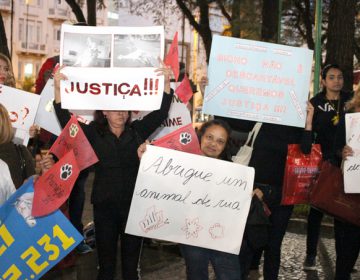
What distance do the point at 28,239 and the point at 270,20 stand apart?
10.5m

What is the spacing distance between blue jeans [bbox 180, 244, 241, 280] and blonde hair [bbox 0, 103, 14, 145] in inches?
55.9

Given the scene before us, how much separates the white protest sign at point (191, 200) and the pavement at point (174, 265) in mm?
1735

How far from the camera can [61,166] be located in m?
3.98

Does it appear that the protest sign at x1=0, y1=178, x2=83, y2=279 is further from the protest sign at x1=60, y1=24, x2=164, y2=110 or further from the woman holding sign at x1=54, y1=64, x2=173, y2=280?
the protest sign at x1=60, y1=24, x2=164, y2=110

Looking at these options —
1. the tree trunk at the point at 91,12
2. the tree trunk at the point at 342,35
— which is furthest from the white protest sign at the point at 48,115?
the tree trunk at the point at 91,12

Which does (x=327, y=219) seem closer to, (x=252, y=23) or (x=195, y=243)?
(x=195, y=243)

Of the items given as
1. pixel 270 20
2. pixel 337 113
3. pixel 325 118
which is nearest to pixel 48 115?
pixel 325 118

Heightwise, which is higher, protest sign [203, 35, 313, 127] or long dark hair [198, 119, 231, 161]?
protest sign [203, 35, 313, 127]

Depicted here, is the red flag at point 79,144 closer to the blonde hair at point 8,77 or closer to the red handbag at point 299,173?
the blonde hair at point 8,77

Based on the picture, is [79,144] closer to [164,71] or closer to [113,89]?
[113,89]

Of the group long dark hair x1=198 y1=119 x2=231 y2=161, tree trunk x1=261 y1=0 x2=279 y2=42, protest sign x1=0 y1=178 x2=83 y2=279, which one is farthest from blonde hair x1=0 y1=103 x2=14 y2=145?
tree trunk x1=261 y1=0 x2=279 y2=42

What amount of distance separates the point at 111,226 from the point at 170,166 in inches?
26.6

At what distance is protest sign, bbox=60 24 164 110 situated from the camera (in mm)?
4230

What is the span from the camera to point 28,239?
3957mm
